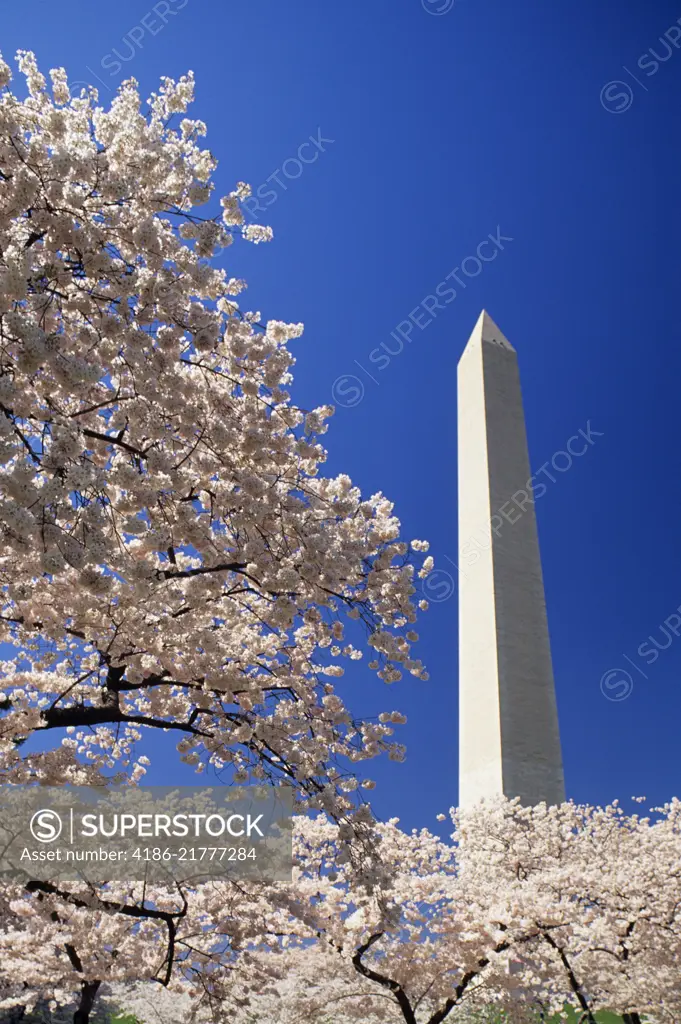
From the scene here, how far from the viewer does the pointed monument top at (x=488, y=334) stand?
62.3 feet

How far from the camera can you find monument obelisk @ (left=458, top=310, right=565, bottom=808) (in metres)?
14.7

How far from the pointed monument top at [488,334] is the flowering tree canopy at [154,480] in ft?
43.7

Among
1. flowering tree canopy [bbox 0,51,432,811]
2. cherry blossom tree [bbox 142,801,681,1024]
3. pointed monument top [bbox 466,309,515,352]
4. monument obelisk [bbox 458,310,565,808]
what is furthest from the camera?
pointed monument top [bbox 466,309,515,352]

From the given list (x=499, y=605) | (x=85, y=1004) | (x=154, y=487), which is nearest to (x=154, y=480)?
(x=154, y=487)

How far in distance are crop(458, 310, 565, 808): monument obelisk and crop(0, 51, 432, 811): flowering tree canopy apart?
28.9 feet

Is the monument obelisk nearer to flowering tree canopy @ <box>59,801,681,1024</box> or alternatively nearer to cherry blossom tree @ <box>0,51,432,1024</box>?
flowering tree canopy @ <box>59,801,681,1024</box>

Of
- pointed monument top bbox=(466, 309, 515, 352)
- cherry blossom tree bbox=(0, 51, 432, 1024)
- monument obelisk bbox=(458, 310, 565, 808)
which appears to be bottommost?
cherry blossom tree bbox=(0, 51, 432, 1024)

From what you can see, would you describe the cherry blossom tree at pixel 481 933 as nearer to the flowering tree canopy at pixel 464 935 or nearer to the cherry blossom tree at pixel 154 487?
the flowering tree canopy at pixel 464 935

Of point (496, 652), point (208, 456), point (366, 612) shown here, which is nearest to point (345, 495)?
point (366, 612)

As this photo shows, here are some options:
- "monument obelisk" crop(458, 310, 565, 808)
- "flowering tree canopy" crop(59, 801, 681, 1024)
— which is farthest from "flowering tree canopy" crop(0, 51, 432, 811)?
"monument obelisk" crop(458, 310, 565, 808)

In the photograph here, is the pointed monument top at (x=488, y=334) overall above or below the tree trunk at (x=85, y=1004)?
above

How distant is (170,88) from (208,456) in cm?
237

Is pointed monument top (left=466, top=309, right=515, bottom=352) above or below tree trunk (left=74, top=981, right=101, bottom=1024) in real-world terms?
A: above

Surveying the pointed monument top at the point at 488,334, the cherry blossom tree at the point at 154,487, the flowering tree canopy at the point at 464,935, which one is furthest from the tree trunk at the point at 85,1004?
the pointed monument top at the point at 488,334
